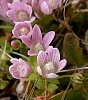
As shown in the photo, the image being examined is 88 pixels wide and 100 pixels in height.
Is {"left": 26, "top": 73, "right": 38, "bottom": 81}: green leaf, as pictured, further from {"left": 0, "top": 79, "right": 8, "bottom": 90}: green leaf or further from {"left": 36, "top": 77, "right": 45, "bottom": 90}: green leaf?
{"left": 0, "top": 79, "right": 8, "bottom": 90}: green leaf

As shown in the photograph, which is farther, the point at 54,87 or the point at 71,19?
the point at 71,19

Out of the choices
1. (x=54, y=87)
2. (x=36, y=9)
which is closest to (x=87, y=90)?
(x=54, y=87)

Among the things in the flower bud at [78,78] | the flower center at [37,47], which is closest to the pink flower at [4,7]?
the flower center at [37,47]

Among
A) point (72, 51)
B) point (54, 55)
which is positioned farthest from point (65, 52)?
point (54, 55)

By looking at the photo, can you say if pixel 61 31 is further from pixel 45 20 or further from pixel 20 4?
pixel 20 4

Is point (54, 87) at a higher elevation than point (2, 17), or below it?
below

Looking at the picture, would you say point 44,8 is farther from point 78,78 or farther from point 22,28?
point 78,78

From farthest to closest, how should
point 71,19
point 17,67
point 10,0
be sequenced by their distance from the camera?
point 71,19 < point 10,0 < point 17,67

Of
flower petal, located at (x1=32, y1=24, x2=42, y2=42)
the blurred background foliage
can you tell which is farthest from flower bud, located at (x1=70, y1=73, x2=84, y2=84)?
flower petal, located at (x1=32, y1=24, x2=42, y2=42)
